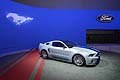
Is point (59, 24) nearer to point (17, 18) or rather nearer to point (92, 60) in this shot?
point (17, 18)

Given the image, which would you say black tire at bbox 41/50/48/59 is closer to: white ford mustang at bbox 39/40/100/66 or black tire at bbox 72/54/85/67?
white ford mustang at bbox 39/40/100/66

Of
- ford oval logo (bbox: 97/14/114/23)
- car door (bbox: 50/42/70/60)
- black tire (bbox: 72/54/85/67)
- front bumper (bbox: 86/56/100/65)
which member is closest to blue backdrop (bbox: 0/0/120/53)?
ford oval logo (bbox: 97/14/114/23)


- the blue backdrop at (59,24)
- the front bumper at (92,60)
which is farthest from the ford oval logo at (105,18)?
the front bumper at (92,60)

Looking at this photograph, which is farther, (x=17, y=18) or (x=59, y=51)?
(x=17, y=18)

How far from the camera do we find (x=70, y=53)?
391 inches

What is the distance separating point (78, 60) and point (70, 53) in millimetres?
668

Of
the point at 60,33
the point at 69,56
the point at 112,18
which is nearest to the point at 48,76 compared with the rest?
the point at 69,56

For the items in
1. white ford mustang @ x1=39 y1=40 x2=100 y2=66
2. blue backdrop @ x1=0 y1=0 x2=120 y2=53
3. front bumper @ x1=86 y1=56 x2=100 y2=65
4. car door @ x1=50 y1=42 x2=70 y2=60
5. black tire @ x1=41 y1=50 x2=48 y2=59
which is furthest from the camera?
blue backdrop @ x1=0 y1=0 x2=120 y2=53

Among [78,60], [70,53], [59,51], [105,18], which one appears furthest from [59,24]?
[78,60]

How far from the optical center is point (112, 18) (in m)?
17.3

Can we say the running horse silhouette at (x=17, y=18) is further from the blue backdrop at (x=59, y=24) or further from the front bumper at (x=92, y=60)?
the front bumper at (x=92, y=60)

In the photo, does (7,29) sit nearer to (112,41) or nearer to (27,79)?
(27,79)

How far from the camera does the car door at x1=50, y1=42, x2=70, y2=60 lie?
10.2 meters

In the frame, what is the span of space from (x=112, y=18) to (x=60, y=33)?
5.69 meters
